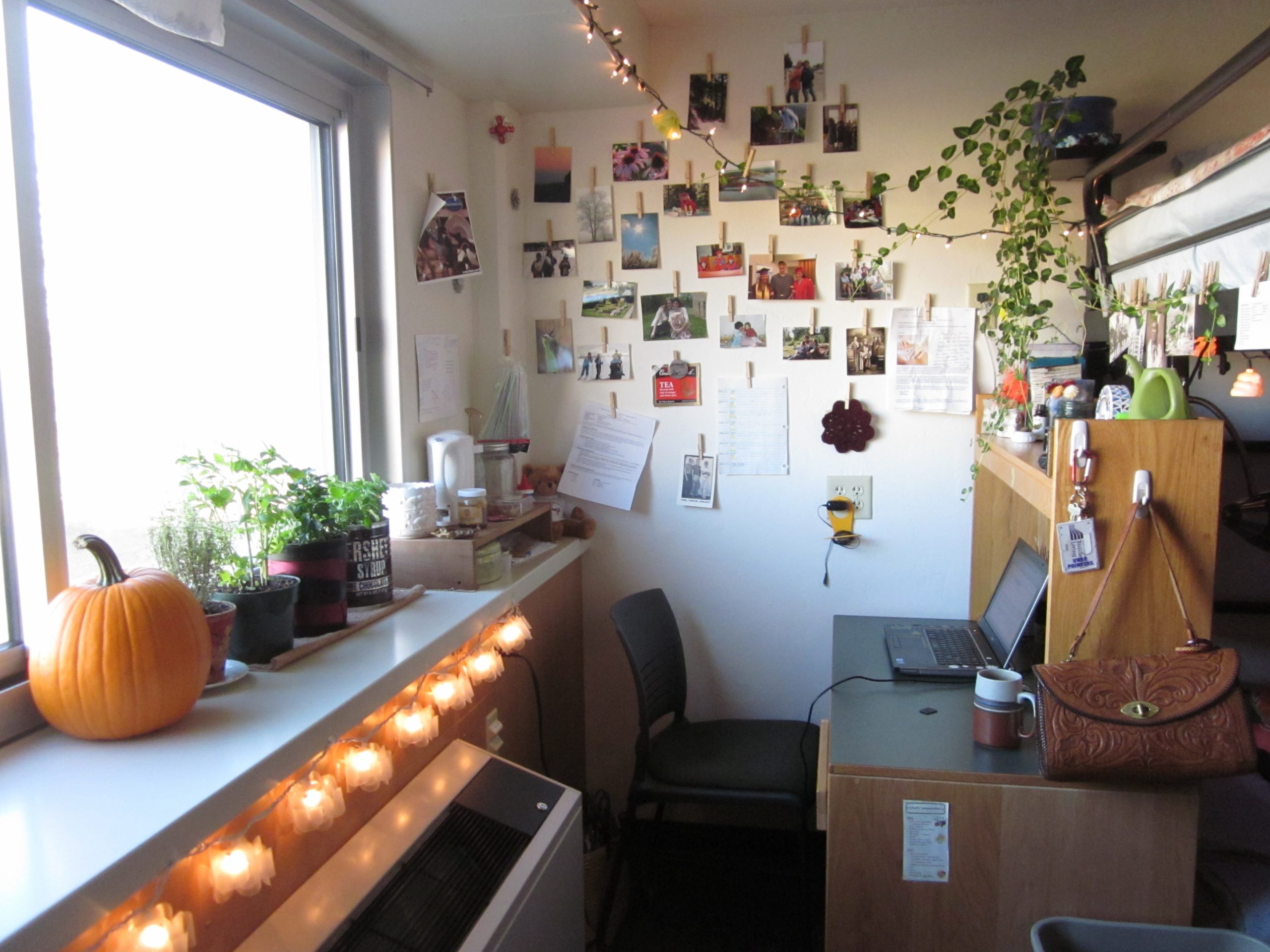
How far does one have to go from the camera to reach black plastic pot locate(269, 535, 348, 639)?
4.71 ft

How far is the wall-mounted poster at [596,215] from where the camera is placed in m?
2.43

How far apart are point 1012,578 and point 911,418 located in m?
0.55

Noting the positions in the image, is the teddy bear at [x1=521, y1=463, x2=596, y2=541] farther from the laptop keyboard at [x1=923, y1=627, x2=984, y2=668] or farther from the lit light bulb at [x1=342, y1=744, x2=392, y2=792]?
the lit light bulb at [x1=342, y1=744, x2=392, y2=792]

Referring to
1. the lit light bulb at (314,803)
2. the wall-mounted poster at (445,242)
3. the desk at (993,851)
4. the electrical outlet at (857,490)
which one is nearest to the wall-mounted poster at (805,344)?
the electrical outlet at (857,490)

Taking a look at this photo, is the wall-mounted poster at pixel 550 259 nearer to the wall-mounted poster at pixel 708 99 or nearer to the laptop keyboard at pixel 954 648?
the wall-mounted poster at pixel 708 99

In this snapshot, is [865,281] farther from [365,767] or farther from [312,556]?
[365,767]

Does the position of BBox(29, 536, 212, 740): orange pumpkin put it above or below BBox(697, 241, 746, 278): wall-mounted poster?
below

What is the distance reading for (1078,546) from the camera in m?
1.44

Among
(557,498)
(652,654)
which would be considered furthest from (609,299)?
(652,654)

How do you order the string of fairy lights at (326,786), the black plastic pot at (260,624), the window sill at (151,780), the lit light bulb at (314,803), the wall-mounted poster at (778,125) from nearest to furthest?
the window sill at (151,780) → the string of fairy lights at (326,786) → the lit light bulb at (314,803) → the black plastic pot at (260,624) → the wall-mounted poster at (778,125)

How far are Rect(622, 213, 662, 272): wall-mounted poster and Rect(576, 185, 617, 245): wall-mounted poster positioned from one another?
4cm

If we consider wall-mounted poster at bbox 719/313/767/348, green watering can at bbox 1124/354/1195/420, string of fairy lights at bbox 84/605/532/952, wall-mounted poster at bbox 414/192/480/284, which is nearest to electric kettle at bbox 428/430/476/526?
string of fairy lights at bbox 84/605/532/952

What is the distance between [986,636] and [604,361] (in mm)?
1249

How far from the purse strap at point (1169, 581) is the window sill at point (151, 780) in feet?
3.65
